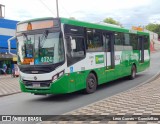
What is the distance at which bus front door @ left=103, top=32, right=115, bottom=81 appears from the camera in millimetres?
14039

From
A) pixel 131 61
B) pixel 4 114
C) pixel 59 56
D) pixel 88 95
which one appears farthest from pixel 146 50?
pixel 4 114

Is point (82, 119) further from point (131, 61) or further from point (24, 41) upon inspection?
point (131, 61)

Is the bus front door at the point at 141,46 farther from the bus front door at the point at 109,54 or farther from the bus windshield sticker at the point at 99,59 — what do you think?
the bus windshield sticker at the point at 99,59

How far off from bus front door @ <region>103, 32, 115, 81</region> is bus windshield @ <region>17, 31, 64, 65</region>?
4048 millimetres

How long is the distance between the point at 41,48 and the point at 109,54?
4743mm

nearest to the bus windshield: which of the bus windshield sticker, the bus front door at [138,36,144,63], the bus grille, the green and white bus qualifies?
the green and white bus

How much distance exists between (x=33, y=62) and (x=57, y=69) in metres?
1.03

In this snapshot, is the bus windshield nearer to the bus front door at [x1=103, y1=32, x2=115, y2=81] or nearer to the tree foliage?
the bus front door at [x1=103, y1=32, x2=115, y2=81]

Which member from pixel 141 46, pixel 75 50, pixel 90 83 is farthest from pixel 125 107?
pixel 141 46

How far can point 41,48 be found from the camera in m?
10.6

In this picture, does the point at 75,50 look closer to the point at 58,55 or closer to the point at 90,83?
the point at 58,55

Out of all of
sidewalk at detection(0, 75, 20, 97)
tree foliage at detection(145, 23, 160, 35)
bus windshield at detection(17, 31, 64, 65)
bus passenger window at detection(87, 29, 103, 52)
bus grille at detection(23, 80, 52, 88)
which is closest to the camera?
bus windshield at detection(17, 31, 64, 65)

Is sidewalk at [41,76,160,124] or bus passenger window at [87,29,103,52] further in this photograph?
bus passenger window at [87,29,103,52]

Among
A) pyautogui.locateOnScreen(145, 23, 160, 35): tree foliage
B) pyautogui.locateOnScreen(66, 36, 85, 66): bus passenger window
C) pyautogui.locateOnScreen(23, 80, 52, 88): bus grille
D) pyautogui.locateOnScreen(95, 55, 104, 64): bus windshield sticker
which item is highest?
pyautogui.locateOnScreen(145, 23, 160, 35): tree foliage
